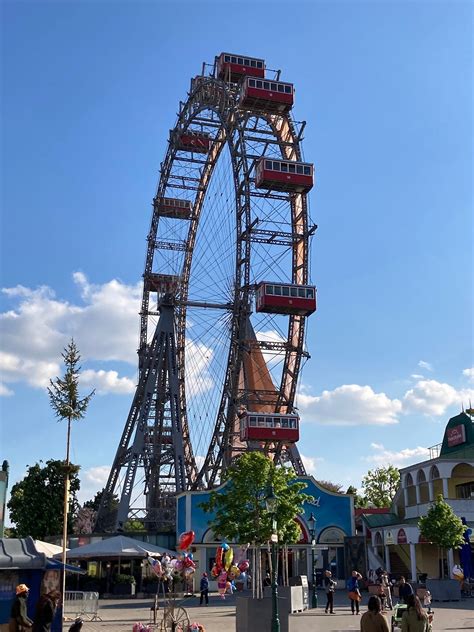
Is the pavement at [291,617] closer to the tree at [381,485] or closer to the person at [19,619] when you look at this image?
the person at [19,619]

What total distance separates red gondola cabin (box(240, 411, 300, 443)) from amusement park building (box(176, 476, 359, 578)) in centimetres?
289

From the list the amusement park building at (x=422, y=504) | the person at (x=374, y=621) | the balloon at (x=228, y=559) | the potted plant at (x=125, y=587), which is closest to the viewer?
the person at (x=374, y=621)

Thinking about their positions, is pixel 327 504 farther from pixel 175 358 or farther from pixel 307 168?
pixel 307 168

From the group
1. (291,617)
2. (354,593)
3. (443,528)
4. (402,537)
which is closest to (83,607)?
(291,617)

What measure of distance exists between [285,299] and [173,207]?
54.3 feet

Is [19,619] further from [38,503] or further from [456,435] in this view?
[38,503]

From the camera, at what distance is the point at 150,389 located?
55.2 meters

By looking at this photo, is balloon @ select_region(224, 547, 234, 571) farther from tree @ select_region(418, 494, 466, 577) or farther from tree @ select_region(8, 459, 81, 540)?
tree @ select_region(8, 459, 81, 540)

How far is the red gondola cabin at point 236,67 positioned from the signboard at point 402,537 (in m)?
31.2

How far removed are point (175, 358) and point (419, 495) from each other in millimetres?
19100

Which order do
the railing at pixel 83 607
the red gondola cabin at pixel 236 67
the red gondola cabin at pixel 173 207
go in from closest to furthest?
the railing at pixel 83 607
the red gondola cabin at pixel 236 67
the red gondola cabin at pixel 173 207

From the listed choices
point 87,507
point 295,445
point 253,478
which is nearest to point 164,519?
point 295,445

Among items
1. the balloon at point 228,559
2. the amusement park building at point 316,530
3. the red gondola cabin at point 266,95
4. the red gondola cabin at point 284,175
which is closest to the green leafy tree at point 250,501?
the balloon at point 228,559

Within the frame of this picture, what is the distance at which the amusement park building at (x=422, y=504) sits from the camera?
4022 centimetres
